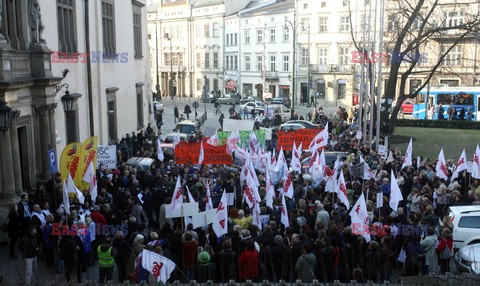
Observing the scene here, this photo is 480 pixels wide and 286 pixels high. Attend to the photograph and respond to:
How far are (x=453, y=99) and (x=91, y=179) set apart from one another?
3754 cm

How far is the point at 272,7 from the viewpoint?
7038cm

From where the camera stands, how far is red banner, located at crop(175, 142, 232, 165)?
20141 mm

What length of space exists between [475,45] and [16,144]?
161 feet

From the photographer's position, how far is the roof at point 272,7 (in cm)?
6850

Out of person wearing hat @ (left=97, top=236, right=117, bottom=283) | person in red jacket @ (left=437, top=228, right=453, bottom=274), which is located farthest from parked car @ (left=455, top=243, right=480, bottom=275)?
person wearing hat @ (left=97, top=236, right=117, bottom=283)

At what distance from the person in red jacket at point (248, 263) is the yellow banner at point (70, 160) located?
7051 millimetres

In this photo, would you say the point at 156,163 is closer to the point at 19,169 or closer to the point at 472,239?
the point at 19,169

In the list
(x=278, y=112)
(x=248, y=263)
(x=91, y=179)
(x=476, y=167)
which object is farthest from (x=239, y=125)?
(x=278, y=112)

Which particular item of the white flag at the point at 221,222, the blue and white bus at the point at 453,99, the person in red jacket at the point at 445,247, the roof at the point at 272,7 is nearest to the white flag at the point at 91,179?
the white flag at the point at 221,222

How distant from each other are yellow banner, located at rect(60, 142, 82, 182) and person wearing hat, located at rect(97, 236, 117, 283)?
17.2 ft

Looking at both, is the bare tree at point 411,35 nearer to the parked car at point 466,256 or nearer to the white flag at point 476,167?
the white flag at point 476,167

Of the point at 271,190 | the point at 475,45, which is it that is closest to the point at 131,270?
the point at 271,190

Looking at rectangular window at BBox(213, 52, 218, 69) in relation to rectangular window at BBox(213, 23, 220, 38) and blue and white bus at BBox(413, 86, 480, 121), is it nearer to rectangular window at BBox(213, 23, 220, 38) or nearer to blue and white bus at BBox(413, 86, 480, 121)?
rectangular window at BBox(213, 23, 220, 38)

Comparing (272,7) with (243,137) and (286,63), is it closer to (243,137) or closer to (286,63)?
(286,63)
